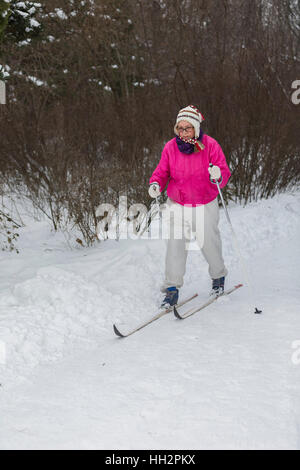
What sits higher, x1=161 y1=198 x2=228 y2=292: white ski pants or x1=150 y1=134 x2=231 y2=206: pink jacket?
x1=150 y1=134 x2=231 y2=206: pink jacket

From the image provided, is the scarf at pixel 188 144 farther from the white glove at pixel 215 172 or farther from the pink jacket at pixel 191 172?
the white glove at pixel 215 172

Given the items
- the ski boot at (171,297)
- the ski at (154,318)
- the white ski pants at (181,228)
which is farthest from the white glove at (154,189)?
the ski at (154,318)

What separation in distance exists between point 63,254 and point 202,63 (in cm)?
397

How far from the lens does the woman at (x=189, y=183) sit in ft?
13.6

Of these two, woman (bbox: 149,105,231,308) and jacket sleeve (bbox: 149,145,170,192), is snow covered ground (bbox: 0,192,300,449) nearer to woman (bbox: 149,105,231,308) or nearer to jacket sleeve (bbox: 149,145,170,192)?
woman (bbox: 149,105,231,308)

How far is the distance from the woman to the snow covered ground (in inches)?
20.8

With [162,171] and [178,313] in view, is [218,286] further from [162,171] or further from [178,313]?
[162,171]

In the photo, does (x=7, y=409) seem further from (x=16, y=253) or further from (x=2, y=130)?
(x=2, y=130)

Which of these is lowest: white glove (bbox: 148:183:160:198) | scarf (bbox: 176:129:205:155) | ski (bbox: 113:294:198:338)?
ski (bbox: 113:294:198:338)

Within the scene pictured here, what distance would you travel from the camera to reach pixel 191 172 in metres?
4.25

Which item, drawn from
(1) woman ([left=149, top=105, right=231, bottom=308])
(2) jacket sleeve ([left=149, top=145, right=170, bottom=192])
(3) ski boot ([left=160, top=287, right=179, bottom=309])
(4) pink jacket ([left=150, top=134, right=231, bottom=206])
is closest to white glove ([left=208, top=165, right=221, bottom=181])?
(1) woman ([left=149, top=105, right=231, bottom=308])

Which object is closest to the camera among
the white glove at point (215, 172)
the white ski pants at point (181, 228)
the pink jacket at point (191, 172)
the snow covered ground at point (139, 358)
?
the snow covered ground at point (139, 358)

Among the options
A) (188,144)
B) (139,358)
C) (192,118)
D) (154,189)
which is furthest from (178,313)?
(192,118)

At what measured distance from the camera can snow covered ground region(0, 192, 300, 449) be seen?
248 centimetres
